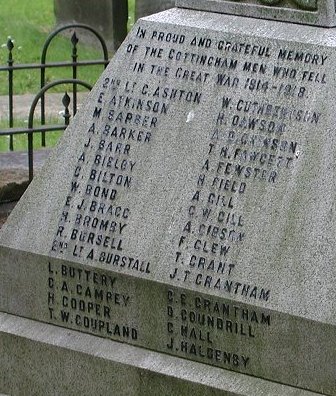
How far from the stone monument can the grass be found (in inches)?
191

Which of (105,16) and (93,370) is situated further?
(105,16)

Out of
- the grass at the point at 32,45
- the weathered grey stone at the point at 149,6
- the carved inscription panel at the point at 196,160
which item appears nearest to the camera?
the carved inscription panel at the point at 196,160

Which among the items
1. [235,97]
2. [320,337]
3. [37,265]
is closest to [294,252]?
[320,337]

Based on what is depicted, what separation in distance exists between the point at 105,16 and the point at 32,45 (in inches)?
36.4

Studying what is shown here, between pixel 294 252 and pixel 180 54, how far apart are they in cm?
90

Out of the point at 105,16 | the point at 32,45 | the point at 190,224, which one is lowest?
the point at 32,45

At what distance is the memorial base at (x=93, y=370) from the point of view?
16.6ft

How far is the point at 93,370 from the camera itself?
5352mm

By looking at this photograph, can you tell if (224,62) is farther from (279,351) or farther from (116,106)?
(279,351)

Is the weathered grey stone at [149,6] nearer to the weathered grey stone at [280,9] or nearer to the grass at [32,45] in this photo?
the grass at [32,45]

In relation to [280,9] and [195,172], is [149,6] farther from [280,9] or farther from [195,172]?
[195,172]

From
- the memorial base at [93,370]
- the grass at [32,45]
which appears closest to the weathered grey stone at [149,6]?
the grass at [32,45]

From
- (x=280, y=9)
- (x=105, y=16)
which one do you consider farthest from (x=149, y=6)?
(x=280, y=9)

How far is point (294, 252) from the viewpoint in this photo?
195 inches
